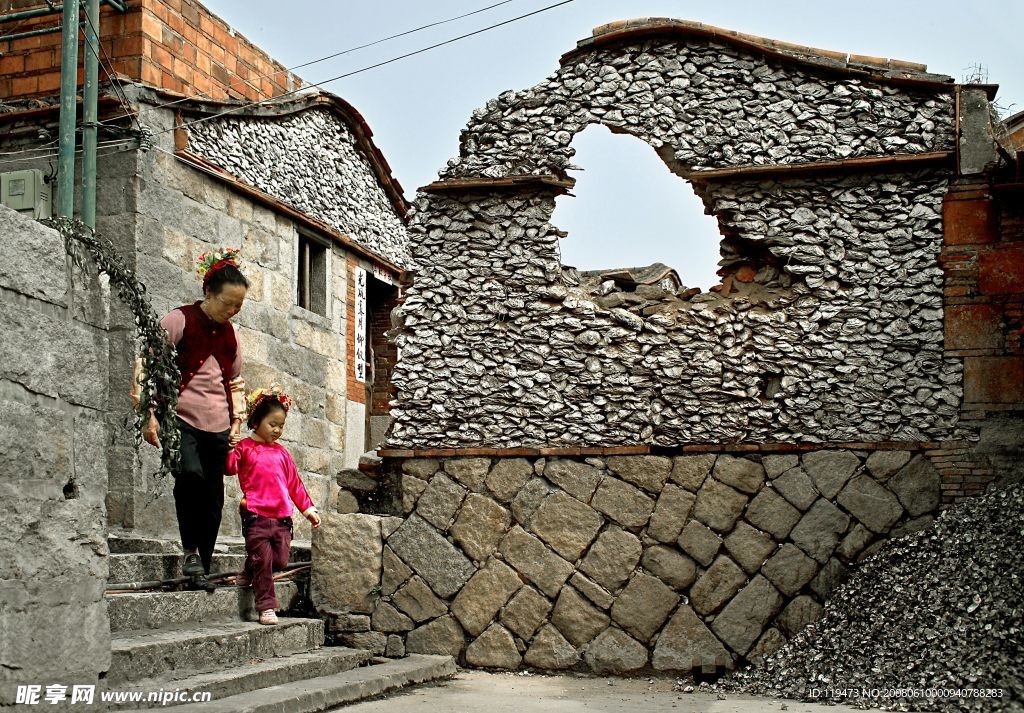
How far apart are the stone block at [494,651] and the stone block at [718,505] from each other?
144 centimetres

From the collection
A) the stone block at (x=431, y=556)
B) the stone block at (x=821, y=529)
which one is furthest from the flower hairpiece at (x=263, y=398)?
the stone block at (x=821, y=529)

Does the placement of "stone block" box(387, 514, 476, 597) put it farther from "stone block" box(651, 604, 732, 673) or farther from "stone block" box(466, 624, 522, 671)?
"stone block" box(651, 604, 732, 673)

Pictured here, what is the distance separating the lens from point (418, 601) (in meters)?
7.00

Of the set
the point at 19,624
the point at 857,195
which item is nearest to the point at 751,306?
the point at 857,195

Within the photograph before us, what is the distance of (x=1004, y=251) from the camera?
6.58 m

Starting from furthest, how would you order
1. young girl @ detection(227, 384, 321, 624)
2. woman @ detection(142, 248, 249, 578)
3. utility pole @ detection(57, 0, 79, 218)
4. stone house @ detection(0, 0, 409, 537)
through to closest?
stone house @ detection(0, 0, 409, 537)
utility pole @ detection(57, 0, 79, 218)
young girl @ detection(227, 384, 321, 624)
woman @ detection(142, 248, 249, 578)

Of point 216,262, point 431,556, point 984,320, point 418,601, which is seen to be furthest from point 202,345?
point 984,320

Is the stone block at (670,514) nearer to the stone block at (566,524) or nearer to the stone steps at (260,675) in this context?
the stone block at (566,524)

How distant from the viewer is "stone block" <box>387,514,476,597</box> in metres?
6.98

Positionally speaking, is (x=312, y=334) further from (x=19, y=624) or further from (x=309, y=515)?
(x=19, y=624)

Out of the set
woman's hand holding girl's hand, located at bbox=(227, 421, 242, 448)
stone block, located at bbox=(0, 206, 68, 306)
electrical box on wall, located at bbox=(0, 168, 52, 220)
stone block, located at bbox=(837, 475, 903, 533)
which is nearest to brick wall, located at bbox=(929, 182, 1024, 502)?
stone block, located at bbox=(837, 475, 903, 533)

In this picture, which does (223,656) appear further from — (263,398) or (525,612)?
(525,612)

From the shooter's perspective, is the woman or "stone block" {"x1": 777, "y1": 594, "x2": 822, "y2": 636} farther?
"stone block" {"x1": 777, "y1": 594, "x2": 822, "y2": 636}
